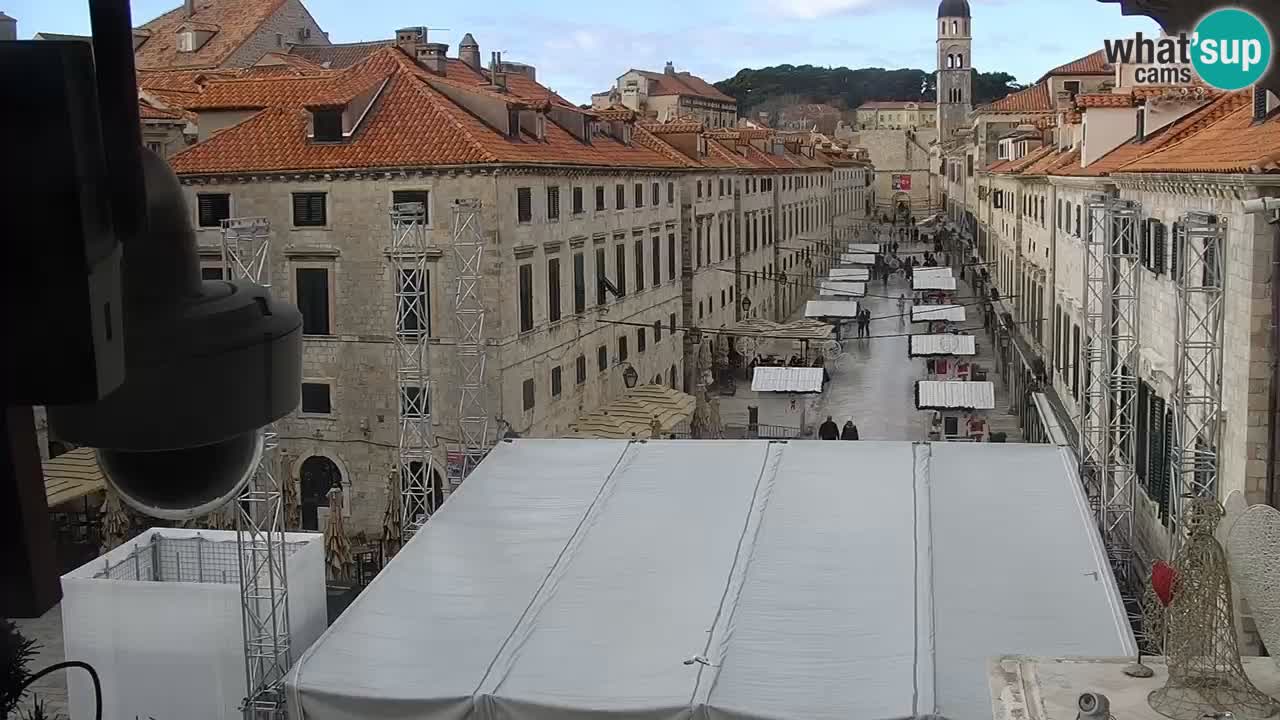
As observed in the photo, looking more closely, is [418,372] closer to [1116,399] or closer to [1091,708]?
[1116,399]

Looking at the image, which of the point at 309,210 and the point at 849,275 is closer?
the point at 309,210

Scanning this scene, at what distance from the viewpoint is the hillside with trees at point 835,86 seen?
146500mm

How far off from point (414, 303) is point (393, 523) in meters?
3.84

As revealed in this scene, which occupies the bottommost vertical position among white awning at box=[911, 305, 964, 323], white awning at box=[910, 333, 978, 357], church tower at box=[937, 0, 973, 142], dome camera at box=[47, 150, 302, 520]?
white awning at box=[910, 333, 978, 357]

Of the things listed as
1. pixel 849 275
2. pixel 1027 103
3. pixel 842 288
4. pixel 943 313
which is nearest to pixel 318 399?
pixel 943 313

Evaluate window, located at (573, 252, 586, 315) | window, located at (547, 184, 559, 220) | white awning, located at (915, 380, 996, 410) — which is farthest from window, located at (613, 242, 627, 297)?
white awning, located at (915, 380, 996, 410)

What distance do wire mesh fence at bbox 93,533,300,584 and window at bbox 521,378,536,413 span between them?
782 centimetres

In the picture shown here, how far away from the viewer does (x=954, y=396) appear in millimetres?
27125

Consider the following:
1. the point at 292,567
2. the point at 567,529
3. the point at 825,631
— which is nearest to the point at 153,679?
the point at 292,567

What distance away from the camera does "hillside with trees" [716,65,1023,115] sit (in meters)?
146


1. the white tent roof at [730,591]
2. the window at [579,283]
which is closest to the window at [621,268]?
the window at [579,283]

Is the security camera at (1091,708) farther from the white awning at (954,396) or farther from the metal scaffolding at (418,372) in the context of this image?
the white awning at (954,396)

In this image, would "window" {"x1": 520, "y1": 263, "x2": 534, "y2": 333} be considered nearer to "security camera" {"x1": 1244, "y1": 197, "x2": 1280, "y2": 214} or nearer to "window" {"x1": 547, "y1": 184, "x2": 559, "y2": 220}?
"window" {"x1": 547, "y1": 184, "x2": 559, "y2": 220}

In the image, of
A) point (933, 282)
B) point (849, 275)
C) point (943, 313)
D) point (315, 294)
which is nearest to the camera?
point (315, 294)
